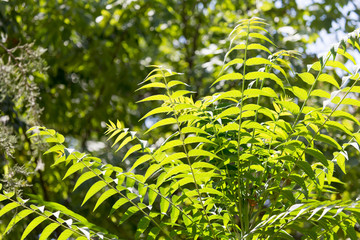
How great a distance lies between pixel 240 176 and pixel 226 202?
8cm

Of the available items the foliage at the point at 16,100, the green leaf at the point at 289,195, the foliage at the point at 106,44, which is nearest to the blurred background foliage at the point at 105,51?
the foliage at the point at 106,44

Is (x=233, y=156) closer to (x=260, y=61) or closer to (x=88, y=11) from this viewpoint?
(x=260, y=61)

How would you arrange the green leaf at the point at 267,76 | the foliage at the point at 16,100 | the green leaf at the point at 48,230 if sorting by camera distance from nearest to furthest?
the green leaf at the point at 267,76
the green leaf at the point at 48,230
the foliage at the point at 16,100

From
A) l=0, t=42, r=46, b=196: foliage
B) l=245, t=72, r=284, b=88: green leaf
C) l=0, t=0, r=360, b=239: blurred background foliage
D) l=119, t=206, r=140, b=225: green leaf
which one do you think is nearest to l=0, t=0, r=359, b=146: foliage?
l=0, t=0, r=360, b=239: blurred background foliage

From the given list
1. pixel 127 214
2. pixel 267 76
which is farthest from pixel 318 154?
pixel 127 214

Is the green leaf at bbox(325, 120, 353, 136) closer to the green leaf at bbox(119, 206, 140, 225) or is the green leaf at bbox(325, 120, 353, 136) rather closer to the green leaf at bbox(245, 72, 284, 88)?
the green leaf at bbox(245, 72, 284, 88)

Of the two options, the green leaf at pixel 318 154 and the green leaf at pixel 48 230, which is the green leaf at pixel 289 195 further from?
the green leaf at pixel 48 230

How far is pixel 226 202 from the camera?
A: 123 cm

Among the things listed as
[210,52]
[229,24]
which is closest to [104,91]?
[210,52]

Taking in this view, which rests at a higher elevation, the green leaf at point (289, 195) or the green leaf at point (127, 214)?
the green leaf at point (289, 195)

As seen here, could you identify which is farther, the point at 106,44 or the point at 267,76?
the point at 106,44

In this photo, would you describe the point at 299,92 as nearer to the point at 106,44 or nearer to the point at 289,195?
the point at 289,195

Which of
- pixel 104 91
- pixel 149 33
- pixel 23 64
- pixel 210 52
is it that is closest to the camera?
pixel 23 64

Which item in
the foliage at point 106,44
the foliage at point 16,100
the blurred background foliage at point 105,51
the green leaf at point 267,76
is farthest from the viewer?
the foliage at point 106,44
